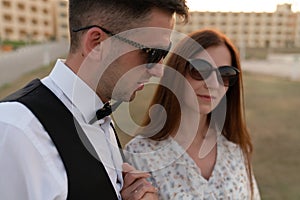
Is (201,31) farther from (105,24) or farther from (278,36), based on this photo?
(278,36)

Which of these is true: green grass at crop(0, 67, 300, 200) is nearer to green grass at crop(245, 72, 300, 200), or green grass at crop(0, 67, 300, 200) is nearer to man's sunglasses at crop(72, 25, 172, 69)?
green grass at crop(245, 72, 300, 200)

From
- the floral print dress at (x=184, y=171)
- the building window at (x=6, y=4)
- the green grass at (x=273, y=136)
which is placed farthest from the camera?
the building window at (x=6, y=4)

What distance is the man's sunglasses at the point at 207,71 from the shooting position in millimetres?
1553

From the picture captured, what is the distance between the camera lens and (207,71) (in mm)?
1567

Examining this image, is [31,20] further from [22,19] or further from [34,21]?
[22,19]

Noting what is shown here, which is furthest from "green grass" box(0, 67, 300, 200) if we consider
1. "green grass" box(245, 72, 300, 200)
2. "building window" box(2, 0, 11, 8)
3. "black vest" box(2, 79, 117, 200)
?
"building window" box(2, 0, 11, 8)

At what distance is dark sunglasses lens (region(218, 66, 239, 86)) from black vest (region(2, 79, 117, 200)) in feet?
2.84

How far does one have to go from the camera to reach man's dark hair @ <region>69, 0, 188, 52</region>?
2.98 ft

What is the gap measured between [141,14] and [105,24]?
0.09m

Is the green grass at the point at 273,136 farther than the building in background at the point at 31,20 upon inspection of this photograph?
No

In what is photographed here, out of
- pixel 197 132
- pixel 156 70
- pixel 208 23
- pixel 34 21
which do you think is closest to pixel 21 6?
pixel 34 21

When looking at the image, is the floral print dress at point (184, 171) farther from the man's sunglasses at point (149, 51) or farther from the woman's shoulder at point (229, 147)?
the man's sunglasses at point (149, 51)

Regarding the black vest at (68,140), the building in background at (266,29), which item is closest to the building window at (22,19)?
the building in background at (266,29)

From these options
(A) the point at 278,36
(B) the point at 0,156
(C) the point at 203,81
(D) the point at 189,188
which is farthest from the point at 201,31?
(A) the point at 278,36
